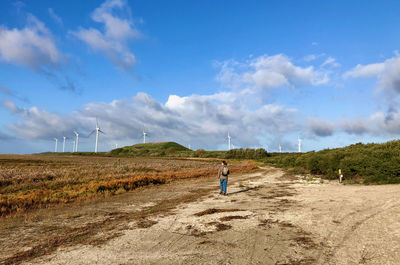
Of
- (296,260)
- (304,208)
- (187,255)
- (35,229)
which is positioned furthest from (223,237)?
(35,229)

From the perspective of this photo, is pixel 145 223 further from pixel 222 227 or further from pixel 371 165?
pixel 371 165

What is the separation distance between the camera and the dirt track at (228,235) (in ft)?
22.8

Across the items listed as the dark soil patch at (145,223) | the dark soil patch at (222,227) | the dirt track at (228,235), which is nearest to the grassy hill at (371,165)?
the dirt track at (228,235)

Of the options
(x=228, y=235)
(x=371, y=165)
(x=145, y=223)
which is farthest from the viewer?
(x=371, y=165)

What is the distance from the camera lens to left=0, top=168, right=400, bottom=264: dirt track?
694 centimetres

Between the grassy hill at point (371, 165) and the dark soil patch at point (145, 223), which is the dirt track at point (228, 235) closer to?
the dark soil patch at point (145, 223)

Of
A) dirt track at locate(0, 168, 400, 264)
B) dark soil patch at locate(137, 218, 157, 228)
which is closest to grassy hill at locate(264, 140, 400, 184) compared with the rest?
dirt track at locate(0, 168, 400, 264)

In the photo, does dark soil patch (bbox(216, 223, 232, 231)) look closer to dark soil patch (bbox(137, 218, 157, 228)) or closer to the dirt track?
the dirt track

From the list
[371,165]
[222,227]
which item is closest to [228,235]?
[222,227]

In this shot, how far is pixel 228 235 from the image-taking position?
888 cm

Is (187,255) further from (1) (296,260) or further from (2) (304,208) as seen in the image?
(2) (304,208)

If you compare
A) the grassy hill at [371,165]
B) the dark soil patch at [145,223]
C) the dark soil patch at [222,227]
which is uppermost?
the grassy hill at [371,165]

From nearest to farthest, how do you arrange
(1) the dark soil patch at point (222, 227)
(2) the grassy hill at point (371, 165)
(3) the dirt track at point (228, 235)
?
1. (3) the dirt track at point (228, 235)
2. (1) the dark soil patch at point (222, 227)
3. (2) the grassy hill at point (371, 165)

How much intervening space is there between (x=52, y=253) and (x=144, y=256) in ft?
10.0
